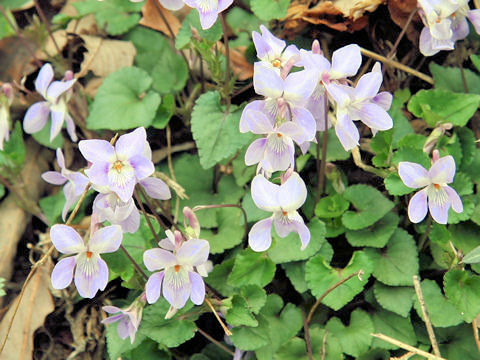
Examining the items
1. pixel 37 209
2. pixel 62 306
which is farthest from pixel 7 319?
pixel 37 209

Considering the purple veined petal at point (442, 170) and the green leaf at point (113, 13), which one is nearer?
the purple veined petal at point (442, 170)

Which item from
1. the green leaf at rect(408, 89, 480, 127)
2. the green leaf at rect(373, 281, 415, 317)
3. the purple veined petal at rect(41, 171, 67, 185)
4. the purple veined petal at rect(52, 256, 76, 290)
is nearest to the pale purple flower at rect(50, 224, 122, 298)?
the purple veined petal at rect(52, 256, 76, 290)

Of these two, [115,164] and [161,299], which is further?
[161,299]

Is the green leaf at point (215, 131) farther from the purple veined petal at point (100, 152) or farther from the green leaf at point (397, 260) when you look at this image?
the green leaf at point (397, 260)

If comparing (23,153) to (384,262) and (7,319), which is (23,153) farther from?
(384,262)

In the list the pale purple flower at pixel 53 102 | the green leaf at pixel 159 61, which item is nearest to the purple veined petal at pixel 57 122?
the pale purple flower at pixel 53 102

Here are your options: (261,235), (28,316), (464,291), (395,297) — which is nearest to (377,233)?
(395,297)
